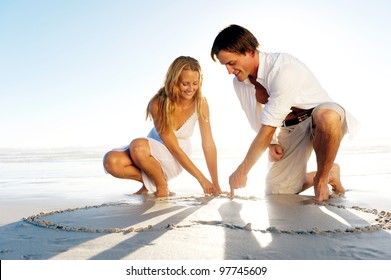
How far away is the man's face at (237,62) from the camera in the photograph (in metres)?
3.48

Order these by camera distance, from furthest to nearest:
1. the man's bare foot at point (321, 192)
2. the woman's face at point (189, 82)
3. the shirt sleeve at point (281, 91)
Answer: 1. the woman's face at point (189, 82)
2. the man's bare foot at point (321, 192)
3. the shirt sleeve at point (281, 91)

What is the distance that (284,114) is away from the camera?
3.25 m

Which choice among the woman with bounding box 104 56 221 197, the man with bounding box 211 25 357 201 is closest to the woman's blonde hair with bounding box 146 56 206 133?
the woman with bounding box 104 56 221 197

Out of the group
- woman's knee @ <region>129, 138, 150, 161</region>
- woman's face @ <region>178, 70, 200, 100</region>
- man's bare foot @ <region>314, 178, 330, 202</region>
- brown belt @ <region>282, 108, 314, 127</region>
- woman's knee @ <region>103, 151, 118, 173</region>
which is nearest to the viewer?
man's bare foot @ <region>314, 178, 330, 202</region>

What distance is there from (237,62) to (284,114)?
23.9 inches

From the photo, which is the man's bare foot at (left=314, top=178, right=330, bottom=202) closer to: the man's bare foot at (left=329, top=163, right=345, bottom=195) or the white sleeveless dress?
the man's bare foot at (left=329, top=163, right=345, bottom=195)

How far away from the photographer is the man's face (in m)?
3.48

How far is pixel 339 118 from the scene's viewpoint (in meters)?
3.39

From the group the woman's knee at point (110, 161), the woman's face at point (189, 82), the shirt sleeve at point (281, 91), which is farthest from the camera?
the woman's knee at point (110, 161)

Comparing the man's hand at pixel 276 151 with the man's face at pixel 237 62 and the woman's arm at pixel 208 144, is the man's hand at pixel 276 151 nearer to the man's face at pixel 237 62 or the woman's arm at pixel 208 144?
the woman's arm at pixel 208 144

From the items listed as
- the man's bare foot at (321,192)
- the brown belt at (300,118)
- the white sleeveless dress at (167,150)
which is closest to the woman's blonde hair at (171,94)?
the white sleeveless dress at (167,150)

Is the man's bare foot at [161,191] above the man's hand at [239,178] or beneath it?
beneath
